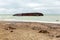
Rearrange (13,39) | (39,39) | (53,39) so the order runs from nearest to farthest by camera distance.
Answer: (13,39)
(39,39)
(53,39)

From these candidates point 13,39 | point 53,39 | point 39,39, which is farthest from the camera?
point 53,39

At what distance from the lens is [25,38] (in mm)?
11430

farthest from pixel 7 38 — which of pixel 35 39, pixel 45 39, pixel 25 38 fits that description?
pixel 45 39

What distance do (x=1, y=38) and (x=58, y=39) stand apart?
14.9 feet

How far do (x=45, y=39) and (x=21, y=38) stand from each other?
1.91 m

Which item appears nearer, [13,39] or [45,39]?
[13,39]

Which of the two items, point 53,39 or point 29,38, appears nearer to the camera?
point 29,38

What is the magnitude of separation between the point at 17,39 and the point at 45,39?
2.29m

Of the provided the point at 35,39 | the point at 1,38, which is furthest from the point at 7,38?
the point at 35,39

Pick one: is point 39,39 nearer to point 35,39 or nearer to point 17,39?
point 35,39

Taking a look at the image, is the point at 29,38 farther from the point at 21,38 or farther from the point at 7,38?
the point at 7,38

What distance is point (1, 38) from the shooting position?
11039 mm

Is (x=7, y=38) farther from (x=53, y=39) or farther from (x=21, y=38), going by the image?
(x=53, y=39)

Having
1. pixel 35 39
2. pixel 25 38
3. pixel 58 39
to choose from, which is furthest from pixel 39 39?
pixel 58 39
